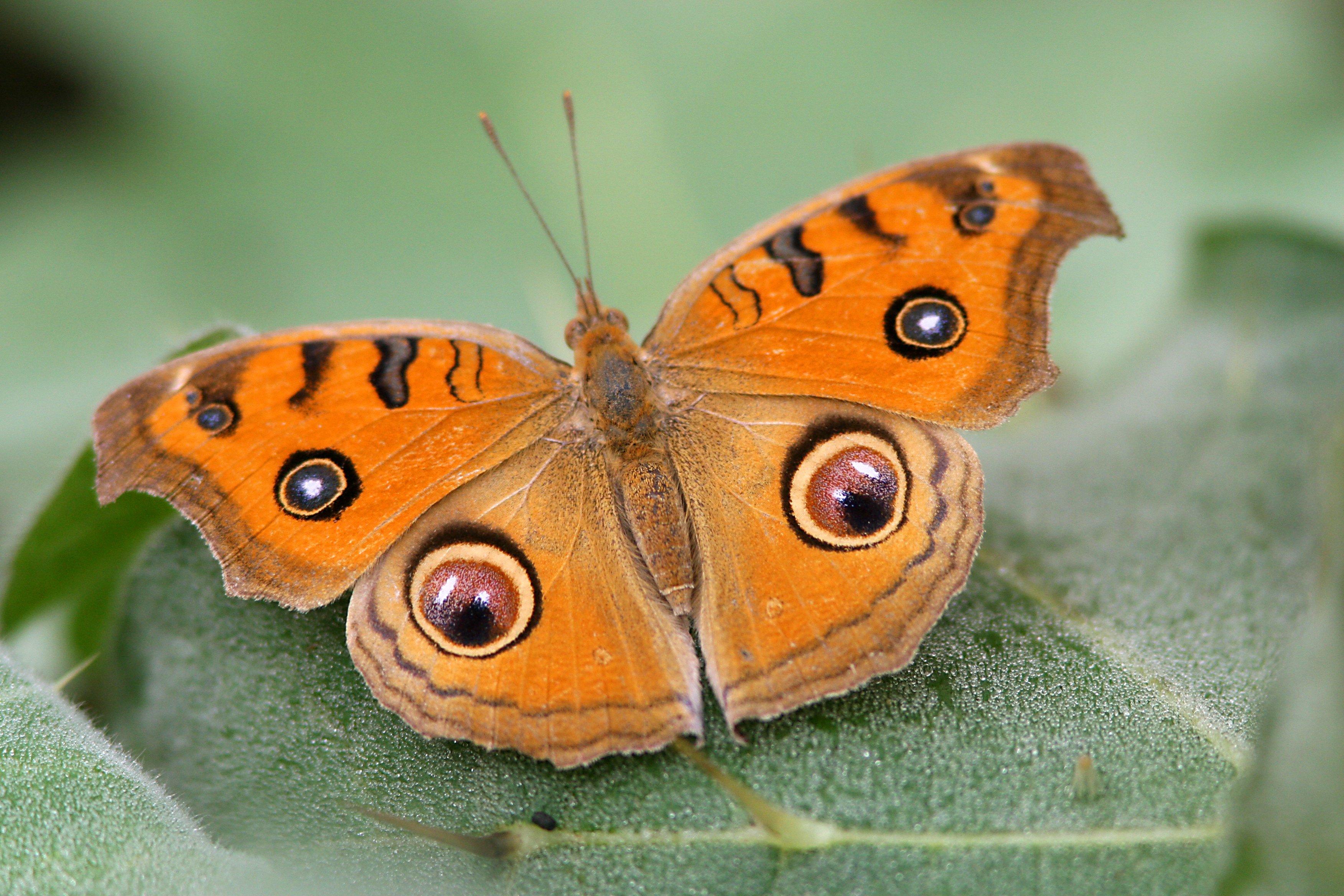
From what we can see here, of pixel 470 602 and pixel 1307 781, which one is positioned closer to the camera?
pixel 1307 781

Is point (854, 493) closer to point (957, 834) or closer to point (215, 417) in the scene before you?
point (957, 834)

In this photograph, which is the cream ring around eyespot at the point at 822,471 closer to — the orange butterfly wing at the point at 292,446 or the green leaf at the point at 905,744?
the green leaf at the point at 905,744

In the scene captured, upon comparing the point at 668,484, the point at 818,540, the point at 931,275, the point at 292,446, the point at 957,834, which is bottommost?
the point at 957,834

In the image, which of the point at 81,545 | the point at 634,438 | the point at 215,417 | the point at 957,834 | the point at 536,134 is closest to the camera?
the point at 957,834

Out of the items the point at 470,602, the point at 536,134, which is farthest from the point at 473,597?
the point at 536,134

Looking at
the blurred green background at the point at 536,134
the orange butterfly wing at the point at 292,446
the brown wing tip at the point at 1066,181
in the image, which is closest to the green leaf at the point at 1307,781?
the brown wing tip at the point at 1066,181

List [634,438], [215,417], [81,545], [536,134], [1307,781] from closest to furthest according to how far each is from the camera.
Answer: [1307,781] < [215,417] < [634,438] < [81,545] < [536,134]
